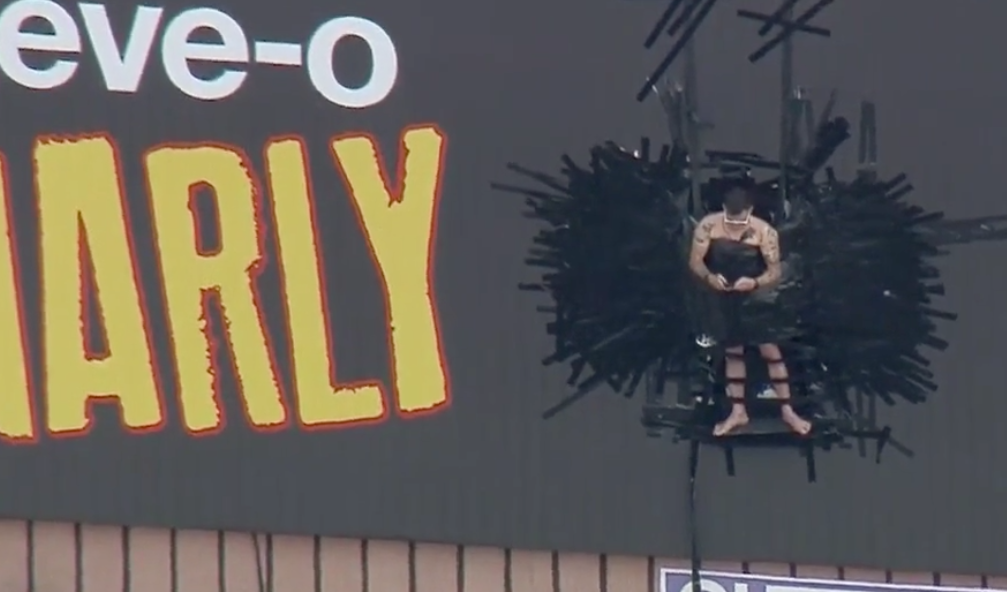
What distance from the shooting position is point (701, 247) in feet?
18.5

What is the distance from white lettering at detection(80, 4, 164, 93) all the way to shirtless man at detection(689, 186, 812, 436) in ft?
7.16

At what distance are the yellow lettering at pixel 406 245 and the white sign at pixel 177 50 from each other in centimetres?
23

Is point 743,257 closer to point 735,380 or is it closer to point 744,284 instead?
point 744,284

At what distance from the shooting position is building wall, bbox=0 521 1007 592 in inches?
232

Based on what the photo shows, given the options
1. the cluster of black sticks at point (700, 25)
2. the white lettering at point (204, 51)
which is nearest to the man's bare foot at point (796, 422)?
the cluster of black sticks at point (700, 25)

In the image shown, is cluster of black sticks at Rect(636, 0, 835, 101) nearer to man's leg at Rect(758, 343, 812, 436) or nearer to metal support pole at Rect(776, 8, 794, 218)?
metal support pole at Rect(776, 8, 794, 218)

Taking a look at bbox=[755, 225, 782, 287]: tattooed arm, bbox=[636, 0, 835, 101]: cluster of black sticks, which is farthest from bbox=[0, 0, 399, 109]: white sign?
bbox=[755, 225, 782, 287]: tattooed arm

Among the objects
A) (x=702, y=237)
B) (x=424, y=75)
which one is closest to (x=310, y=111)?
(x=424, y=75)

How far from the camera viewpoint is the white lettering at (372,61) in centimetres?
586

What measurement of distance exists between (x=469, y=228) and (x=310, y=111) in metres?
0.74

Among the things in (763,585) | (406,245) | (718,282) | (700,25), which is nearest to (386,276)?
(406,245)

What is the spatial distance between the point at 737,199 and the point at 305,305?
64.8 inches

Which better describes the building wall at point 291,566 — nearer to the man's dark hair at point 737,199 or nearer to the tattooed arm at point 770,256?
the tattooed arm at point 770,256

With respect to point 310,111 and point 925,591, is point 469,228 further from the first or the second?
point 925,591
